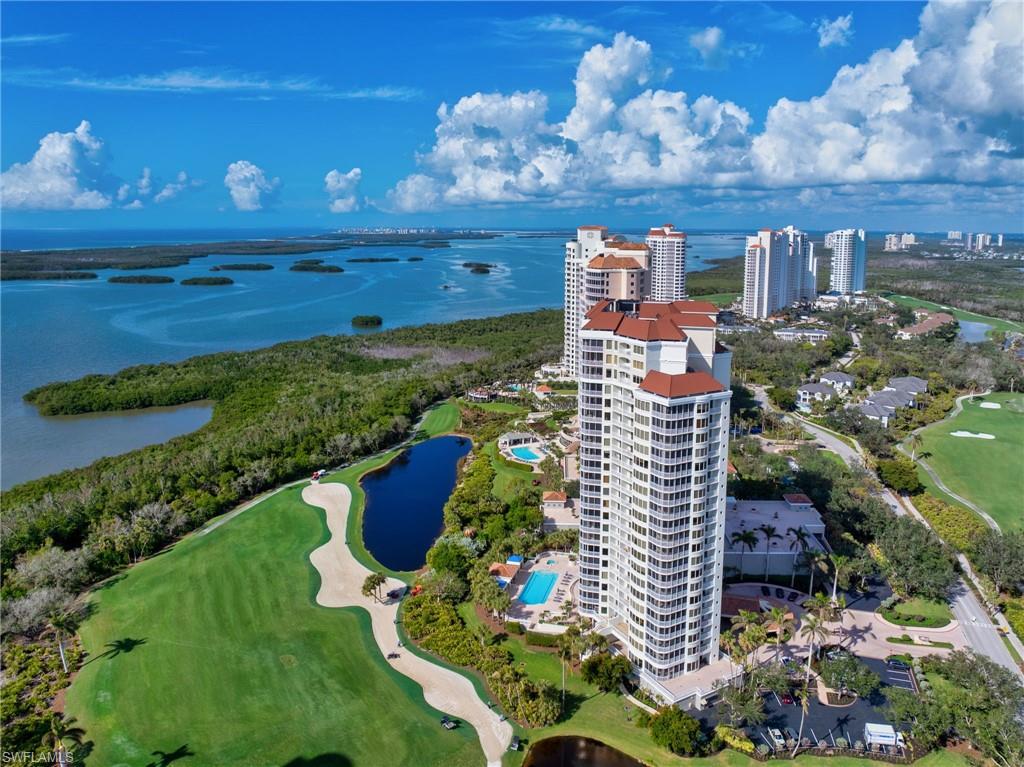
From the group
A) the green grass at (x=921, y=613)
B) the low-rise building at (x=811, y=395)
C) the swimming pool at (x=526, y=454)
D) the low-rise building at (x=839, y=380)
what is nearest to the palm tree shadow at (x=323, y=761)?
the green grass at (x=921, y=613)

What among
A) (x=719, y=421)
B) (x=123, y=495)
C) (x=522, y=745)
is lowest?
(x=522, y=745)

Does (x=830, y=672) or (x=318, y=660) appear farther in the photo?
(x=318, y=660)

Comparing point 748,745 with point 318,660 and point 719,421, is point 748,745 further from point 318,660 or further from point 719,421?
point 318,660

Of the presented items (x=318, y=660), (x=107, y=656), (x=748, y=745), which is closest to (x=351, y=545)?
(x=318, y=660)

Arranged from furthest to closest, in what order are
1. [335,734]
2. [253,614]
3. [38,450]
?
1. [38,450]
2. [253,614]
3. [335,734]

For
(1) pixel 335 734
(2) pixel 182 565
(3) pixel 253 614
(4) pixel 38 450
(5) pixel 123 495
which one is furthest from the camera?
(4) pixel 38 450

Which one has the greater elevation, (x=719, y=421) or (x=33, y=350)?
(x=719, y=421)

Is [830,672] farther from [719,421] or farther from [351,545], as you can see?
[351,545]

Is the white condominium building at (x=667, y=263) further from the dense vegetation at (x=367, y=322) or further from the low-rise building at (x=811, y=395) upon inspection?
the dense vegetation at (x=367, y=322)
